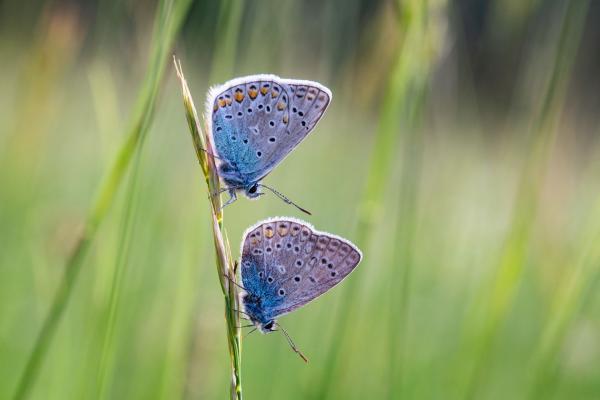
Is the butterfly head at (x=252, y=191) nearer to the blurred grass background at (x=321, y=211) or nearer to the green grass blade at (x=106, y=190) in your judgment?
the blurred grass background at (x=321, y=211)

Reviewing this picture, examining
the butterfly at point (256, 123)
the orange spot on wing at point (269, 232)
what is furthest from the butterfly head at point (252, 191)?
the orange spot on wing at point (269, 232)

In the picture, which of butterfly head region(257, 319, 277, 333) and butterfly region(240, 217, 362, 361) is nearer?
butterfly region(240, 217, 362, 361)

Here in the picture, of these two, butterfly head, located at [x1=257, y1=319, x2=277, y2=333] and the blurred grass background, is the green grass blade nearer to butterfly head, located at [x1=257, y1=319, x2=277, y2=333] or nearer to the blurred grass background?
the blurred grass background

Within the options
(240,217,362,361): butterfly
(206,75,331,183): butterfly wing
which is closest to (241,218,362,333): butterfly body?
(240,217,362,361): butterfly

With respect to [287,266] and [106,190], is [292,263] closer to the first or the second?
[287,266]

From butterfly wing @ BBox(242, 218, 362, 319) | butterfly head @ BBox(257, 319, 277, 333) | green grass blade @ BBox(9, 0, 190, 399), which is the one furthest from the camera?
butterfly head @ BBox(257, 319, 277, 333)

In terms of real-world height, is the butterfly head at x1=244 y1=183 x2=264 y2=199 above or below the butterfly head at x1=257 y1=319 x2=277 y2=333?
above

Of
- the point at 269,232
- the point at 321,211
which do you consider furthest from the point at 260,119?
the point at 321,211
